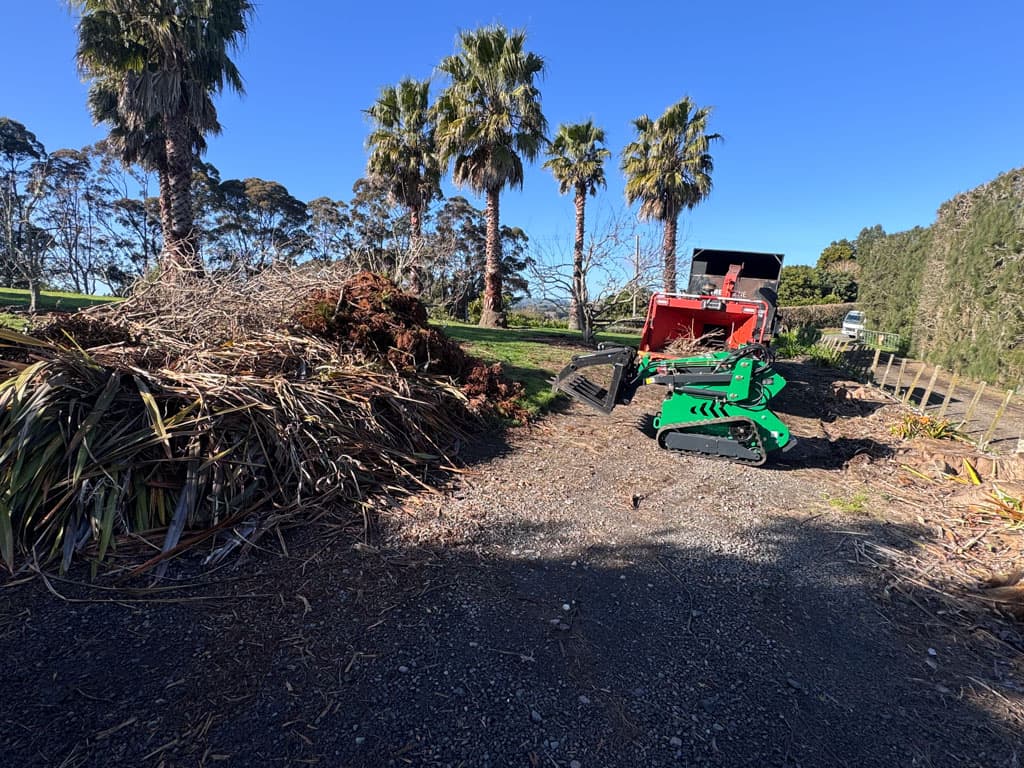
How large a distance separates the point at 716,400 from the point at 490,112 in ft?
46.9

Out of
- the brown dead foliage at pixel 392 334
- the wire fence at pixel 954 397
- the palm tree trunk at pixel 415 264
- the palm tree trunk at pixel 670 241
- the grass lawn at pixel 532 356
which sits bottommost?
the wire fence at pixel 954 397

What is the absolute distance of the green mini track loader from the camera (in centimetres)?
516

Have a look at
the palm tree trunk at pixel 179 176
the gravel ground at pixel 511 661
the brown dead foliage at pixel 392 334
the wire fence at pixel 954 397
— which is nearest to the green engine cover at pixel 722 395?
the gravel ground at pixel 511 661

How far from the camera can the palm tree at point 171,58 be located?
11250 mm

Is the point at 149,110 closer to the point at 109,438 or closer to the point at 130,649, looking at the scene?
the point at 109,438

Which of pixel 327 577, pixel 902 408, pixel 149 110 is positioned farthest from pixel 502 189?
pixel 327 577

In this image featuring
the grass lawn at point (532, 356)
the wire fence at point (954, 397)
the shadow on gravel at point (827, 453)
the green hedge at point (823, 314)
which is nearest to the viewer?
the shadow on gravel at point (827, 453)

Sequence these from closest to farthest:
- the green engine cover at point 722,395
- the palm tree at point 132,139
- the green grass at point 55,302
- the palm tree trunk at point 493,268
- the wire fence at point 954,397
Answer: the green engine cover at point 722,395 < the wire fence at point 954,397 < the green grass at point 55,302 < the palm tree at point 132,139 < the palm tree trunk at point 493,268

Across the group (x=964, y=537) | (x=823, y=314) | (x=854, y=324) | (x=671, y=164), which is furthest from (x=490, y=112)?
(x=823, y=314)

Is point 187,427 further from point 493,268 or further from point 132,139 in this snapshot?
point 132,139

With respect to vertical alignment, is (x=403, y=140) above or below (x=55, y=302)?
above

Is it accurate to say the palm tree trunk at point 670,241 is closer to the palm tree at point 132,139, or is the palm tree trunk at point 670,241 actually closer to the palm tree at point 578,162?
the palm tree at point 578,162

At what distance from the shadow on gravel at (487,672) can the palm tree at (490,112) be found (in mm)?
15459

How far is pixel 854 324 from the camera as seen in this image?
22.8 m
